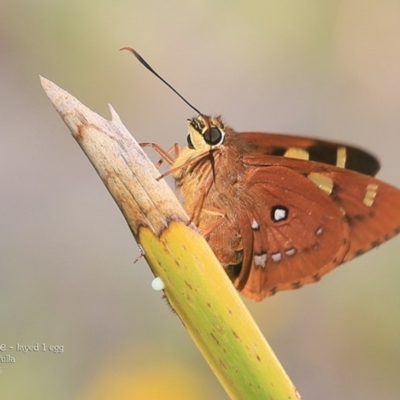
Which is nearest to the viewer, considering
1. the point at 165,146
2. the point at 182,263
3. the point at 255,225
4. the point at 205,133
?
the point at 182,263

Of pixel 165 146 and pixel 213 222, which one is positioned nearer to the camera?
pixel 213 222

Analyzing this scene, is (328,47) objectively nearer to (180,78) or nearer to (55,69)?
(180,78)

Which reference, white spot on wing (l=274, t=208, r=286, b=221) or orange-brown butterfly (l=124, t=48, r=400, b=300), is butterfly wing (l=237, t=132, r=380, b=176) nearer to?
orange-brown butterfly (l=124, t=48, r=400, b=300)

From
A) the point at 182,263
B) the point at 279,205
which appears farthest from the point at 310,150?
the point at 182,263

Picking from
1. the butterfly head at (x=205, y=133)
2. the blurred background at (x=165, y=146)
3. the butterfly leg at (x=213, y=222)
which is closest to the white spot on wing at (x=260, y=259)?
the butterfly leg at (x=213, y=222)

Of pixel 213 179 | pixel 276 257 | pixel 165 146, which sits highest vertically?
pixel 165 146

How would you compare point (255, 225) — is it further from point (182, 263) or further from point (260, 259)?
point (182, 263)

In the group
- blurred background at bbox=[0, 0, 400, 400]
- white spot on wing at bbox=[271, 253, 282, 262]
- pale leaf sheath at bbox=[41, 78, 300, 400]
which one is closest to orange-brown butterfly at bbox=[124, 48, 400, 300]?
white spot on wing at bbox=[271, 253, 282, 262]
